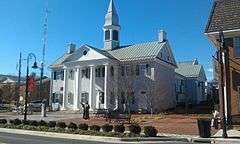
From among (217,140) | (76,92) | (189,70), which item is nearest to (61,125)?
(217,140)

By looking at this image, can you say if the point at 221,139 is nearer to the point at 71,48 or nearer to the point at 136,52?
the point at 136,52

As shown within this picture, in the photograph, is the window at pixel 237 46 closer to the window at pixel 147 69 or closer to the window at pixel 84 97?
the window at pixel 147 69

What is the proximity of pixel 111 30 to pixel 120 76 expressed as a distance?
943cm

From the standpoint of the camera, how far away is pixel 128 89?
164 ft

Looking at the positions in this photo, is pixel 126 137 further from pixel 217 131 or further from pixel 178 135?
pixel 217 131

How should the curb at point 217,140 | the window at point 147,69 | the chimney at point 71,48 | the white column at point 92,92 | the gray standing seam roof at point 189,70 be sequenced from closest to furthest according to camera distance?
1. the curb at point 217,140
2. the window at point 147,69
3. the white column at point 92,92
4. the chimney at point 71,48
5. the gray standing seam roof at point 189,70

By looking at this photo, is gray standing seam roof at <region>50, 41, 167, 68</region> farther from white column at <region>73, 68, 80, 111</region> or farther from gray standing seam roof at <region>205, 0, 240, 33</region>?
gray standing seam roof at <region>205, 0, 240, 33</region>

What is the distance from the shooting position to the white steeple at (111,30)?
2272 inches

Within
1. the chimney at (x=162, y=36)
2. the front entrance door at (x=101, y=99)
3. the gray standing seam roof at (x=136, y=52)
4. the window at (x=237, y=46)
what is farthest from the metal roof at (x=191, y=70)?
the window at (x=237, y=46)

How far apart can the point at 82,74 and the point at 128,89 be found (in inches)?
320

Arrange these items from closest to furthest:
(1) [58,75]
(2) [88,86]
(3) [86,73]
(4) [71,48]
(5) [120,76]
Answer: (5) [120,76], (2) [88,86], (3) [86,73], (1) [58,75], (4) [71,48]

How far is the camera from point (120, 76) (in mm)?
51500

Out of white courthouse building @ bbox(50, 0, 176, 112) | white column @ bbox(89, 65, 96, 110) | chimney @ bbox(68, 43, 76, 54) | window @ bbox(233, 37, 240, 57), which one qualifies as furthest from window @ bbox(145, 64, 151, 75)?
window @ bbox(233, 37, 240, 57)

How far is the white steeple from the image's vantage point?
57.7 meters
